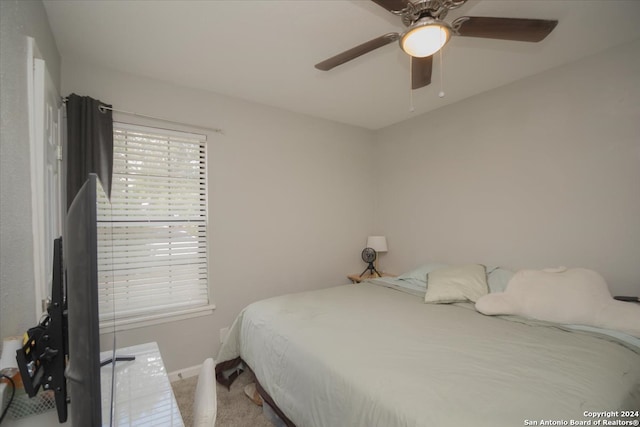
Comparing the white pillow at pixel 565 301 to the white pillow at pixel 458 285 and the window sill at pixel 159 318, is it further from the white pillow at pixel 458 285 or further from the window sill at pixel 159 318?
the window sill at pixel 159 318

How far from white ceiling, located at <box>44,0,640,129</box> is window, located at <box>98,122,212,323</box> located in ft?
1.91

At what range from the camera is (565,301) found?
1845 mm

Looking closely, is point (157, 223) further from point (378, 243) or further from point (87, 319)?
point (378, 243)

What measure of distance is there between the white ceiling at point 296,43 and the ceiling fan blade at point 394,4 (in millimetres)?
413

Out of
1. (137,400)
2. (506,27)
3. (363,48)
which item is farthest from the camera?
(363,48)

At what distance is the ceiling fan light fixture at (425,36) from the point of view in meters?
A: 1.27

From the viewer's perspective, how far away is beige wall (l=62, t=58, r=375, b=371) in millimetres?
2400

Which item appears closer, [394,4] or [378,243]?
[394,4]

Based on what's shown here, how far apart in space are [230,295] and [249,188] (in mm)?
1070

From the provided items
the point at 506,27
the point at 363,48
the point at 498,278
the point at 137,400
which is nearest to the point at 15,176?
the point at 137,400

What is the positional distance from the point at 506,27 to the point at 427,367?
1652 mm

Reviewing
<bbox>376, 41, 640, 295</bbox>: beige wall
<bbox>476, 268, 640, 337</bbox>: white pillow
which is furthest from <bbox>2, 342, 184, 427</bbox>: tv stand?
<bbox>376, 41, 640, 295</bbox>: beige wall

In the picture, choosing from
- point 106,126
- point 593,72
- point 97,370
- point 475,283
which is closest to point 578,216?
point 475,283

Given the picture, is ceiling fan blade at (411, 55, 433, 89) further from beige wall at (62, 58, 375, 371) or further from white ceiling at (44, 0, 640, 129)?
beige wall at (62, 58, 375, 371)
